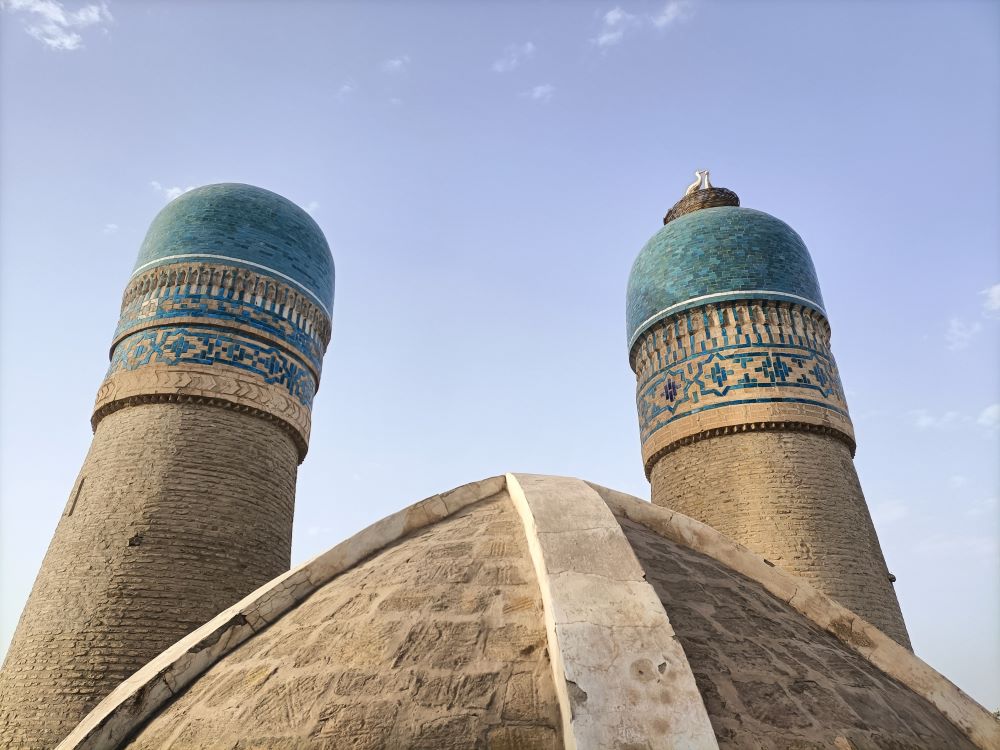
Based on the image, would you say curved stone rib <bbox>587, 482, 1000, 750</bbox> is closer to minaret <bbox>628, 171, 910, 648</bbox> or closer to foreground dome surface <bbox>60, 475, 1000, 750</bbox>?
foreground dome surface <bbox>60, 475, 1000, 750</bbox>

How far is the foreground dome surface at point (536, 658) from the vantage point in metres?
2.26

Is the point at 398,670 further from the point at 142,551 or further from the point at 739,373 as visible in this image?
the point at 739,373

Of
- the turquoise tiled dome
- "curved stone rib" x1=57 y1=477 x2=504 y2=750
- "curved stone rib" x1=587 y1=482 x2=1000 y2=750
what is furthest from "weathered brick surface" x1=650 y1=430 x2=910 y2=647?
"curved stone rib" x1=57 y1=477 x2=504 y2=750

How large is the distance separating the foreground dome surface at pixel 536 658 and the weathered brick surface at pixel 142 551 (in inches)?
165

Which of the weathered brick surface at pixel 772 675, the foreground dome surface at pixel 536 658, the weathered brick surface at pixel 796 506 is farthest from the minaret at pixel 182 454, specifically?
the weathered brick surface at pixel 772 675

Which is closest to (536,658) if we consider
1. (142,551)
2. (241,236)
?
(142,551)

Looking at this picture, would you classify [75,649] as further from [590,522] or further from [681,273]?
[681,273]

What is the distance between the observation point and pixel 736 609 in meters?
3.07

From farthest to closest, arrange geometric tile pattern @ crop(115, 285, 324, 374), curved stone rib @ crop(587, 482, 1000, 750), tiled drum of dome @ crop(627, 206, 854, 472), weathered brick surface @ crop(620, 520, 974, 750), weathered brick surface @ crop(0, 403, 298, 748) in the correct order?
tiled drum of dome @ crop(627, 206, 854, 472) → geometric tile pattern @ crop(115, 285, 324, 374) → weathered brick surface @ crop(0, 403, 298, 748) → curved stone rib @ crop(587, 482, 1000, 750) → weathered brick surface @ crop(620, 520, 974, 750)

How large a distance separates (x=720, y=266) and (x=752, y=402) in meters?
2.00

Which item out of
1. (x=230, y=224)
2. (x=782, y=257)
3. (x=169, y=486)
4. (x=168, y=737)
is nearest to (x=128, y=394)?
(x=169, y=486)

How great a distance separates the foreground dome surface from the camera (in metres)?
2.26

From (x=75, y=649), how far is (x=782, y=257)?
8.92 metres

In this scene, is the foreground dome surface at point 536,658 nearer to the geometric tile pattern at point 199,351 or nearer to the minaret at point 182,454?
the minaret at point 182,454
